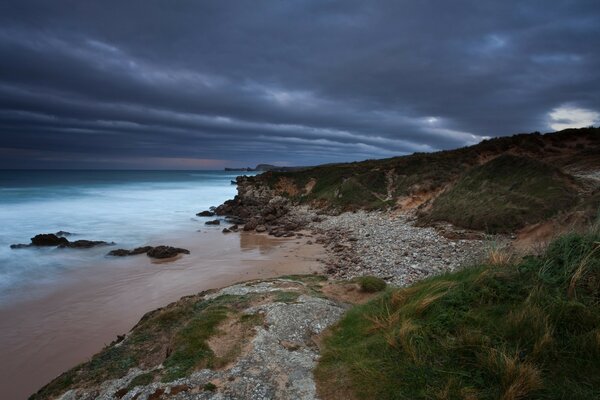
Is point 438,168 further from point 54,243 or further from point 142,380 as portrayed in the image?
point 54,243

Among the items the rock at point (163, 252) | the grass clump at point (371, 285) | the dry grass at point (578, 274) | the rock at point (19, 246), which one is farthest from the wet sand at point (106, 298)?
the dry grass at point (578, 274)

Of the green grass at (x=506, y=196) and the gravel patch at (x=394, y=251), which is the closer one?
the gravel patch at (x=394, y=251)

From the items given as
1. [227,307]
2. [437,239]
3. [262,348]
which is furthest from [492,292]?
[437,239]

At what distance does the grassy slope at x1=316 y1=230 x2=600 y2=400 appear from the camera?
13.0 feet

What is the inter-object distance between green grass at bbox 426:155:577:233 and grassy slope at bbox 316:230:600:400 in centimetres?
1136

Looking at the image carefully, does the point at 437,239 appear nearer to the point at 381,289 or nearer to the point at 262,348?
the point at 381,289

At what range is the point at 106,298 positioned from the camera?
13391 mm

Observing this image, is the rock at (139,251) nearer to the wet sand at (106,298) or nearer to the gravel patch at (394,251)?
the wet sand at (106,298)

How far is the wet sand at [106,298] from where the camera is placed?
30.1 ft

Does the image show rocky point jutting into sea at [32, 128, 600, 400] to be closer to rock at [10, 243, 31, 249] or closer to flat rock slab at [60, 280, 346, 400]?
flat rock slab at [60, 280, 346, 400]

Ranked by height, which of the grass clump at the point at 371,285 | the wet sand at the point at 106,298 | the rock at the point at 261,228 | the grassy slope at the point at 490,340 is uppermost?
the grassy slope at the point at 490,340

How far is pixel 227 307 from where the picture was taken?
8.02 metres

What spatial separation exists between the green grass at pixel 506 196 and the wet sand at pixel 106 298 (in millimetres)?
8553

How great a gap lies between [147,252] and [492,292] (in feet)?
Result: 65.2
